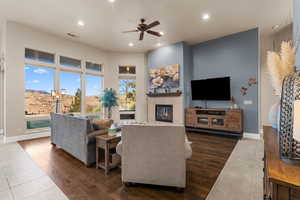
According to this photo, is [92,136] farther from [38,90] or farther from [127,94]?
[127,94]

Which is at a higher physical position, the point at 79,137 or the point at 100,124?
the point at 100,124

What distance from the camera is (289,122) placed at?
0.81m

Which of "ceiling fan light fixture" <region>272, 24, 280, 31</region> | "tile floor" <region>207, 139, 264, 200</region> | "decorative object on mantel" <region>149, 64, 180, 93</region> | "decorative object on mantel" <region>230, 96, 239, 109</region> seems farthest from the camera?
"decorative object on mantel" <region>149, 64, 180, 93</region>

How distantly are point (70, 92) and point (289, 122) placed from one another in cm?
659

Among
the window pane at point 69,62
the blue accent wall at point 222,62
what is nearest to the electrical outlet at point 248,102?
the blue accent wall at point 222,62

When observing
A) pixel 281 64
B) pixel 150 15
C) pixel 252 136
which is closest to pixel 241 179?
pixel 281 64

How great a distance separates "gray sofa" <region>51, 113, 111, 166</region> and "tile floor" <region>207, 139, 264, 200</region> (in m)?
2.11

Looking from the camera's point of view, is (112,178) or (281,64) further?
(112,178)

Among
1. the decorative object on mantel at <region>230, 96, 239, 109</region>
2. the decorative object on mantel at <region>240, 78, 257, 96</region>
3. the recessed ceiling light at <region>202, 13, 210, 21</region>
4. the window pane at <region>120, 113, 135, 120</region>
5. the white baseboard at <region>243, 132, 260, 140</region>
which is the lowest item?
the white baseboard at <region>243, 132, 260, 140</region>

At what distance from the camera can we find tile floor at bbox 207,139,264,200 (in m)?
1.88

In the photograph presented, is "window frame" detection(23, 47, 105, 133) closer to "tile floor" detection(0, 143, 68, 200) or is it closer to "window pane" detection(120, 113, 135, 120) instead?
"window pane" detection(120, 113, 135, 120)

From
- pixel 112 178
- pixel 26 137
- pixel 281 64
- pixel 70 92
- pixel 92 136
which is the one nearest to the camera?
pixel 281 64

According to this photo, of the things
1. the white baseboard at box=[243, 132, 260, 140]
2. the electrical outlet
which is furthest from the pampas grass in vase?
the white baseboard at box=[243, 132, 260, 140]

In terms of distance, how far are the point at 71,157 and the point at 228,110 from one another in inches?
190
